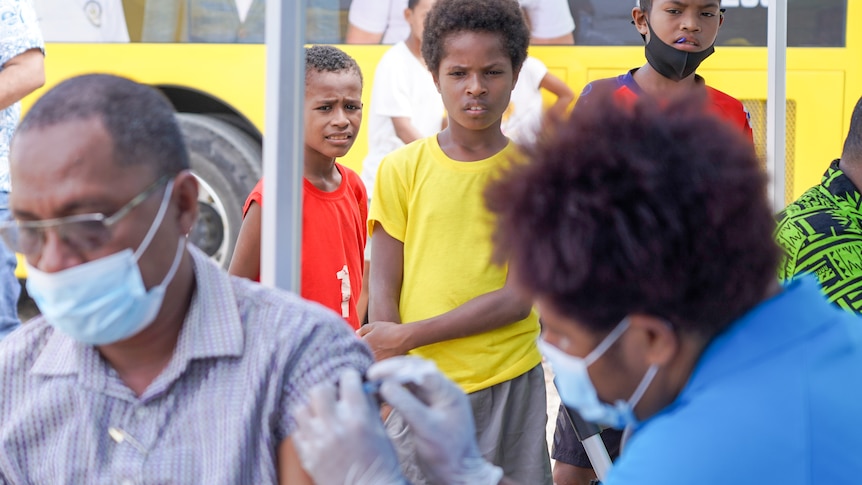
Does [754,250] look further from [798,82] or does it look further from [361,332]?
[798,82]

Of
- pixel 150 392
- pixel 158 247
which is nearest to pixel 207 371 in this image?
pixel 150 392

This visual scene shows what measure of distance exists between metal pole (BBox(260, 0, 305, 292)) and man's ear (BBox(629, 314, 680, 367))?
0.83 m

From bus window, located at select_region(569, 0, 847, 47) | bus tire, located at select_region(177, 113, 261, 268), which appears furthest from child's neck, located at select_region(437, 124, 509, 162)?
bus tire, located at select_region(177, 113, 261, 268)

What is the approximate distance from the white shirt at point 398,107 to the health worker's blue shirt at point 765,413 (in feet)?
12.3

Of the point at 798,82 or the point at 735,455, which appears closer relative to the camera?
the point at 735,455

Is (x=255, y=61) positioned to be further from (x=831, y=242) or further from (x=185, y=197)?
(x=185, y=197)

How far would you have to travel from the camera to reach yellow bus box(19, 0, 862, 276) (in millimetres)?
5094

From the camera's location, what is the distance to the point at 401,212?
2.71m

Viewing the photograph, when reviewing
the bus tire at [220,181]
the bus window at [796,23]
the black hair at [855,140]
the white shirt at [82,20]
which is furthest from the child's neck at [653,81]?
the white shirt at [82,20]

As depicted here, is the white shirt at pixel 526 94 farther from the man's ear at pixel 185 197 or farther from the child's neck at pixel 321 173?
the man's ear at pixel 185 197

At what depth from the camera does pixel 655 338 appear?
123cm

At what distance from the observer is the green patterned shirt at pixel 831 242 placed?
221cm

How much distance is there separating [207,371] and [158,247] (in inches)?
8.2

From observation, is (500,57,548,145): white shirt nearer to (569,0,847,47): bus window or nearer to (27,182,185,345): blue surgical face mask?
(569,0,847,47): bus window
